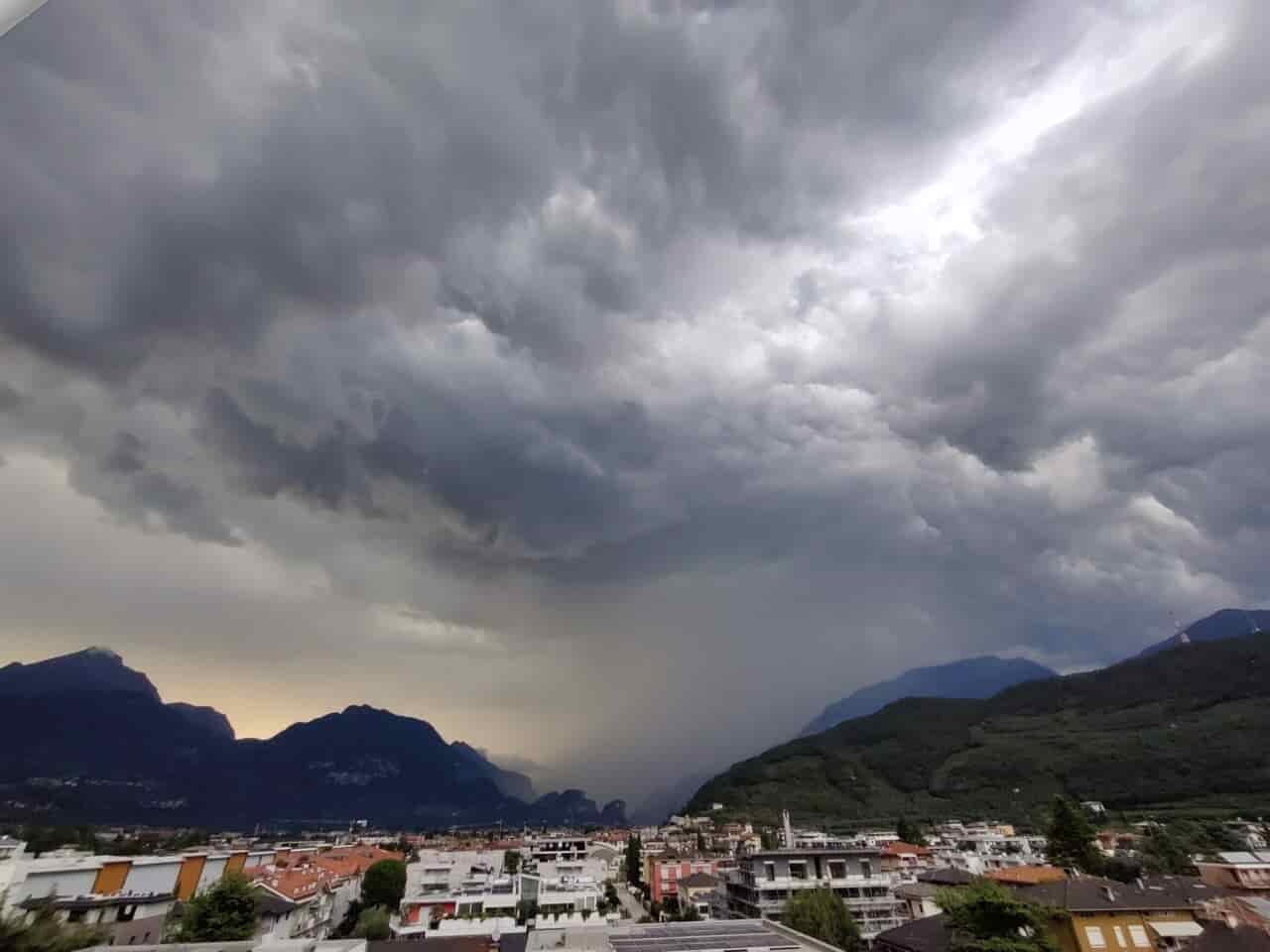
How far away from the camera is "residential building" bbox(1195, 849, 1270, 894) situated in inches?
1875

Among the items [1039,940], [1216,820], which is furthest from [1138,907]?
[1216,820]

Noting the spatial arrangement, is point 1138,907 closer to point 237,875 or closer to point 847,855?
point 847,855

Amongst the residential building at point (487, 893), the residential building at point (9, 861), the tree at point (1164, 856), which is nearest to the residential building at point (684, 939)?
the residential building at point (487, 893)

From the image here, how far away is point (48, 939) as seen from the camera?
14656mm

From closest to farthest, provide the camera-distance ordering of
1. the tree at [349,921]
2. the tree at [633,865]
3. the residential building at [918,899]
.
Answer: the residential building at [918,899] < the tree at [349,921] < the tree at [633,865]

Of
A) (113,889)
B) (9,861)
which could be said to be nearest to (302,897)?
(113,889)

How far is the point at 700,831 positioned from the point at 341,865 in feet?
290

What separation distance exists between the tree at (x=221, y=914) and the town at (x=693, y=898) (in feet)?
0.26

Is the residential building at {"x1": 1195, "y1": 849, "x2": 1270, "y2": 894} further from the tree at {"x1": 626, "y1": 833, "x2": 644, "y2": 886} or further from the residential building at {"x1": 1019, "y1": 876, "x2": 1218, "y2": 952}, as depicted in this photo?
the tree at {"x1": 626, "y1": 833, "x2": 644, "y2": 886}

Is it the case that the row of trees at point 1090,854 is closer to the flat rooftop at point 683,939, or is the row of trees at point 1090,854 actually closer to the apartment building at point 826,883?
the apartment building at point 826,883

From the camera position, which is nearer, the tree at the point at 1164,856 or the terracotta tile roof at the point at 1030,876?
the terracotta tile roof at the point at 1030,876

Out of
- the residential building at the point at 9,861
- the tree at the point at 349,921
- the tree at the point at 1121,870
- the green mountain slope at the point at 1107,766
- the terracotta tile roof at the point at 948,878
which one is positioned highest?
the green mountain slope at the point at 1107,766

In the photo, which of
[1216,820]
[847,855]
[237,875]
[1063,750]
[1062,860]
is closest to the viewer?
[237,875]

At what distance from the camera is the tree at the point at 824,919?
43688 millimetres
